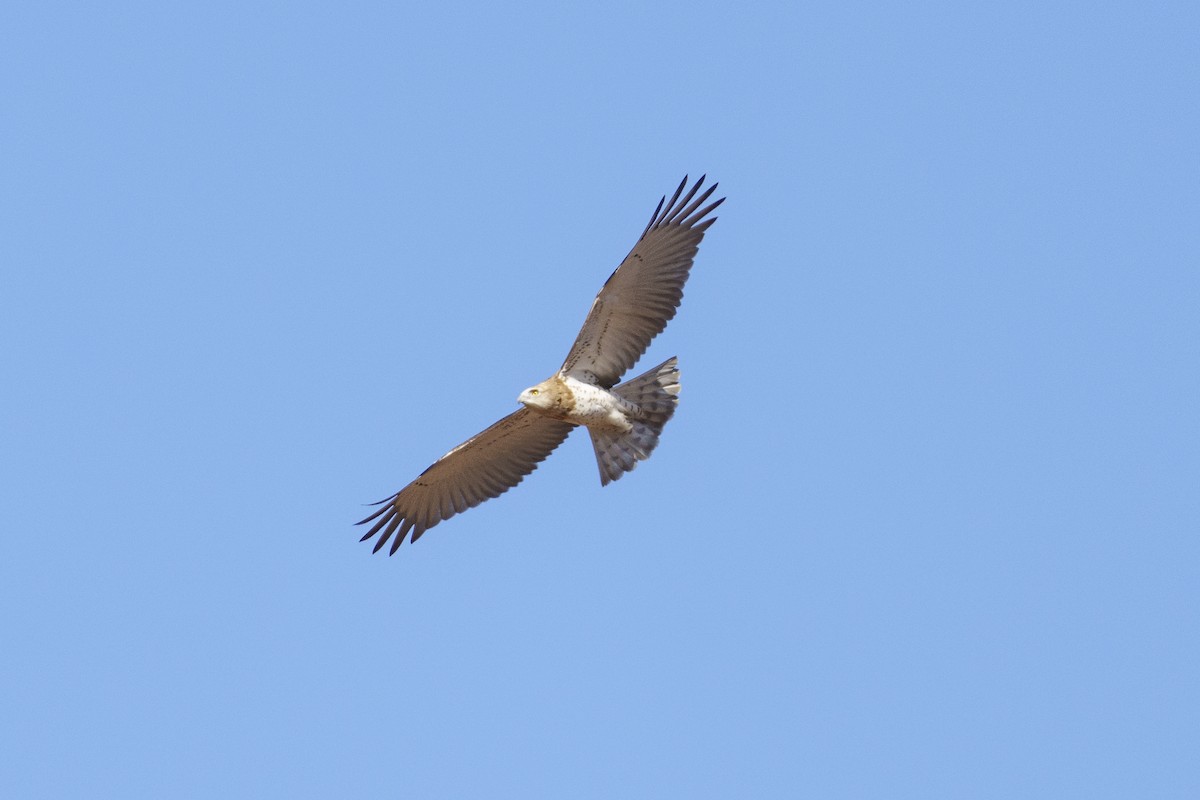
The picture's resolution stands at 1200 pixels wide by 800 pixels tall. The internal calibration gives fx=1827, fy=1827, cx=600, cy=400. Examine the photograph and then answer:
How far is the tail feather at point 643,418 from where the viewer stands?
15414 millimetres

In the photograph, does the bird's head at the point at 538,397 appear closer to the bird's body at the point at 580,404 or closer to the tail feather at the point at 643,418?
the bird's body at the point at 580,404

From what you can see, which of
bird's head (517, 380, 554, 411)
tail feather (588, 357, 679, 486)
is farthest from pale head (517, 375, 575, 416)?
tail feather (588, 357, 679, 486)

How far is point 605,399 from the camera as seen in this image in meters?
15.3

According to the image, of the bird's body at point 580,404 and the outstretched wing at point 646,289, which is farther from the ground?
the outstretched wing at point 646,289

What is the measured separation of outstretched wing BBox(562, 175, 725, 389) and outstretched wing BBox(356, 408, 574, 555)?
93cm

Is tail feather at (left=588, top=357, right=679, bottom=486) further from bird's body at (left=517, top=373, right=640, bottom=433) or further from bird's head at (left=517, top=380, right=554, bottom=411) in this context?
bird's head at (left=517, top=380, right=554, bottom=411)

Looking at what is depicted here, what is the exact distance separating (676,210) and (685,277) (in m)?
0.57

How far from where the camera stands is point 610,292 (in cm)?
1485

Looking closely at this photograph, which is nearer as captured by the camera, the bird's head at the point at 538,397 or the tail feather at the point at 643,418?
the bird's head at the point at 538,397

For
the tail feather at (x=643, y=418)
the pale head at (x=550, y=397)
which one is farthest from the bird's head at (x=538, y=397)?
the tail feather at (x=643, y=418)

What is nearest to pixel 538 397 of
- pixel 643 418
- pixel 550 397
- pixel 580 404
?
pixel 550 397

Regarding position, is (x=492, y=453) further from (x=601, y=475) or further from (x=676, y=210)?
(x=676, y=210)

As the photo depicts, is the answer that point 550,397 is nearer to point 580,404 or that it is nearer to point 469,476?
point 580,404

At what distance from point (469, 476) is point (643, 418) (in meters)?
1.74
